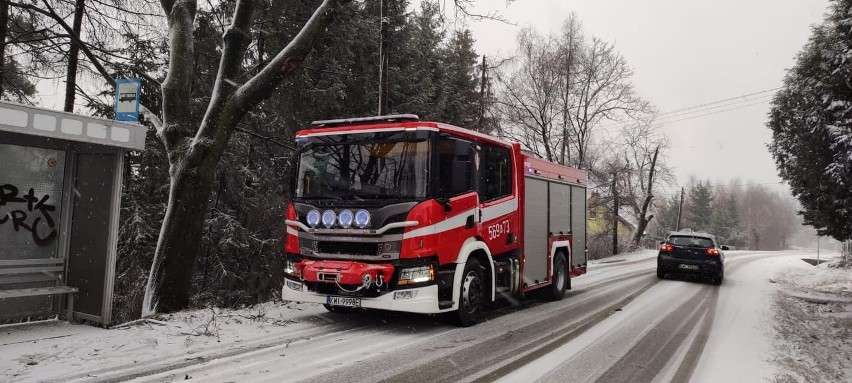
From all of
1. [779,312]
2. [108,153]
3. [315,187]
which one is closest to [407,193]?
[315,187]

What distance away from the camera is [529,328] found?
307 inches

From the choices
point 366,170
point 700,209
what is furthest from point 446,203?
point 700,209

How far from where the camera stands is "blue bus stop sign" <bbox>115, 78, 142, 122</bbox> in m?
6.76

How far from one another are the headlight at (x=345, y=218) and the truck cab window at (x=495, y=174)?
7.04 feet

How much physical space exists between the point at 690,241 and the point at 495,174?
11.4m

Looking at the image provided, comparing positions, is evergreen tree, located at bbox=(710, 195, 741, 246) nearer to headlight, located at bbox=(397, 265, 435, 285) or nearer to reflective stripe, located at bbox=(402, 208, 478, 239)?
reflective stripe, located at bbox=(402, 208, 478, 239)

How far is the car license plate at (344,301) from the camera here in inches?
267

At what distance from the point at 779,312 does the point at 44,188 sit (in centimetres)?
1361

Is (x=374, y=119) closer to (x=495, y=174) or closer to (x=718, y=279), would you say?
(x=495, y=174)

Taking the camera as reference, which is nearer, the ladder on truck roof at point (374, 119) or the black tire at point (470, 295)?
the ladder on truck roof at point (374, 119)

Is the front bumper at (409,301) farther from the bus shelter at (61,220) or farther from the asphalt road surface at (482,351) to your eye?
the bus shelter at (61,220)

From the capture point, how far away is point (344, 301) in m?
6.84

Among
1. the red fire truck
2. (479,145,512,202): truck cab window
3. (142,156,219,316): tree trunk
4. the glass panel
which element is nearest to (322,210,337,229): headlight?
the red fire truck

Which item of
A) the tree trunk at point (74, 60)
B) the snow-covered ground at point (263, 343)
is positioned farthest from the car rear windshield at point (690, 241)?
the tree trunk at point (74, 60)
